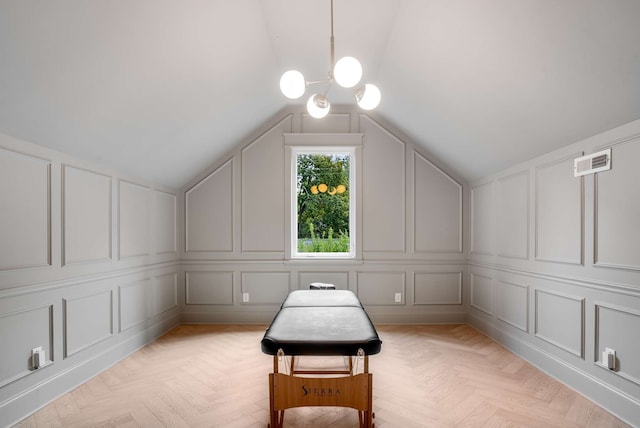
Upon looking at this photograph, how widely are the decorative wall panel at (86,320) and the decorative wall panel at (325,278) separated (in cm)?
205

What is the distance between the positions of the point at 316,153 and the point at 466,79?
2.11 m

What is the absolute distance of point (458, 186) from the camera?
4148 mm

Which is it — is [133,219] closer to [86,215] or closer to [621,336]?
[86,215]

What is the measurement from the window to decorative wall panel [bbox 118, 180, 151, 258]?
176 centimetres

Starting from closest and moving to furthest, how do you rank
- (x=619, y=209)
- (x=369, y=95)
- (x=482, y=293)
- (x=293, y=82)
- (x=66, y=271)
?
(x=293, y=82), (x=369, y=95), (x=619, y=209), (x=66, y=271), (x=482, y=293)

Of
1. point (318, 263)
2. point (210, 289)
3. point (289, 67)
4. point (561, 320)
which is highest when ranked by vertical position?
point (289, 67)

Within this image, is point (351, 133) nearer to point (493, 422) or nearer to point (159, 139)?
point (159, 139)

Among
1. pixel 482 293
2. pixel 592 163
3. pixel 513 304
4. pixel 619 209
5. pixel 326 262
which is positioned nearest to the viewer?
pixel 619 209

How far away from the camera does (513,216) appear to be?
10.6 ft

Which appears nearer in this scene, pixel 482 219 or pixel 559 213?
pixel 559 213

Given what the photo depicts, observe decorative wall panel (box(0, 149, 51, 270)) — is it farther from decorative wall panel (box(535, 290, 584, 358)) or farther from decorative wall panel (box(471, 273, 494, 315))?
decorative wall panel (box(471, 273, 494, 315))

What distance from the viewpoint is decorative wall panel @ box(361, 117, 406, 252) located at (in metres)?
4.12

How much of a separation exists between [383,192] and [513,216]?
4.84 ft

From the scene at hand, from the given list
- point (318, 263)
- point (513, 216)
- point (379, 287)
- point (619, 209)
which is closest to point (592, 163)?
point (619, 209)
